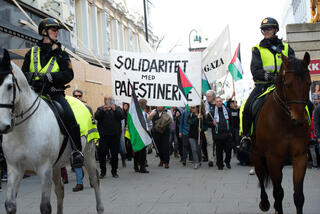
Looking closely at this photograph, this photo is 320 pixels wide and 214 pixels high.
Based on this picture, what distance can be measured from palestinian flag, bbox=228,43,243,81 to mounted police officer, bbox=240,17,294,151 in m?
11.4

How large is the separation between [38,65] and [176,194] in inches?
175

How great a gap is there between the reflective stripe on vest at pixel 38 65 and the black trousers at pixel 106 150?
7.15 metres

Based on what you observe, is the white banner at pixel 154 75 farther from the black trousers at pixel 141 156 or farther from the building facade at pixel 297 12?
the building facade at pixel 297 12

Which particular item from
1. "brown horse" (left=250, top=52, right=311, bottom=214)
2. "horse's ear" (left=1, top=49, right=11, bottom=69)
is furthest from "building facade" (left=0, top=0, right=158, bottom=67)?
"horse's ear" (left=1, top=49, right=11, bottom=69)

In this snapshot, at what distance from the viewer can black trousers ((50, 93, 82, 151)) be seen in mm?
6535

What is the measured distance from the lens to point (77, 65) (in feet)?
54.3

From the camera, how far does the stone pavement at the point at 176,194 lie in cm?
820

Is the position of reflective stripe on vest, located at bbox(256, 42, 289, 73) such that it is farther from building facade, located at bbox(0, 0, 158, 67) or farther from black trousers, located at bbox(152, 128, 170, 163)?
building facade, located at bbox(0, 0, 158, 67)

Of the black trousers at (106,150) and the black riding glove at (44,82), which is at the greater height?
the black riding glove at (44,82)

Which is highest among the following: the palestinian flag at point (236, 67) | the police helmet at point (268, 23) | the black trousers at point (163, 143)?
the palestinian flag at point (236, 67)

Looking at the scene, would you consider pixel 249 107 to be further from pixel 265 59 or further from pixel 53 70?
pixel 53 70

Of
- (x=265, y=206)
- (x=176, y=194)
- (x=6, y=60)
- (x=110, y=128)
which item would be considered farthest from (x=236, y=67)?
(x=6, y=60)

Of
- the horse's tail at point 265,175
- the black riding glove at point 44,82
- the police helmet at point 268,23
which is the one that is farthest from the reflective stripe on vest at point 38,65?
the horse's tail at point 265,175

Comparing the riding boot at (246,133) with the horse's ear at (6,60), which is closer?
the horse's ear at (6,60)
